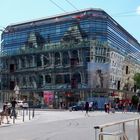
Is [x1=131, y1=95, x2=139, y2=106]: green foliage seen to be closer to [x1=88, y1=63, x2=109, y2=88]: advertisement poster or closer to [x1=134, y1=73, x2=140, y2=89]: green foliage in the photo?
[x1=134, y1=73, x2=140, y2=89]: green foliage

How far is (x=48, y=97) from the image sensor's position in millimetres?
92938

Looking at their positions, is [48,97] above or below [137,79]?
below

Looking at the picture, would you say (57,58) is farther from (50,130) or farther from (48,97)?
(50,130)

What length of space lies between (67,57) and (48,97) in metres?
9.57

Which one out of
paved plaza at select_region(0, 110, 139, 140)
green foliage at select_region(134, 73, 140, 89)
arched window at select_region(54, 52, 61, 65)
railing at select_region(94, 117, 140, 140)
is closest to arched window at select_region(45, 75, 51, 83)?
arched window at select_region(54, 52, 61, 65)

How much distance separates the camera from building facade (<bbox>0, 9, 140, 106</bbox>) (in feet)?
286

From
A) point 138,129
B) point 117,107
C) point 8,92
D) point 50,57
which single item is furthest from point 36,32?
point 138,129

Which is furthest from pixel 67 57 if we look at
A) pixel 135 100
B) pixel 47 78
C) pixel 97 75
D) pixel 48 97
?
pixel 135 100

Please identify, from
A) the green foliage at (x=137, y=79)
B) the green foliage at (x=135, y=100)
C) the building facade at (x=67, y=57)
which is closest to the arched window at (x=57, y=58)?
the building facade at (x=67, y=57)

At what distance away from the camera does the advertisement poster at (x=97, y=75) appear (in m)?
85.8

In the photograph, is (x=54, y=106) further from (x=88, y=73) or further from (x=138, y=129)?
(x=138, y=129)

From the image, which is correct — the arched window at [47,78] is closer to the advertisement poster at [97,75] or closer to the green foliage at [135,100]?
the advertisement poster at [97,75]

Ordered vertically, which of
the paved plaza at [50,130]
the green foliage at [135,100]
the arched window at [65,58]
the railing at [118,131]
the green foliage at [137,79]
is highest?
the arched window at [65,58]

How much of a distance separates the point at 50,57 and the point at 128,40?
76.7 ft
